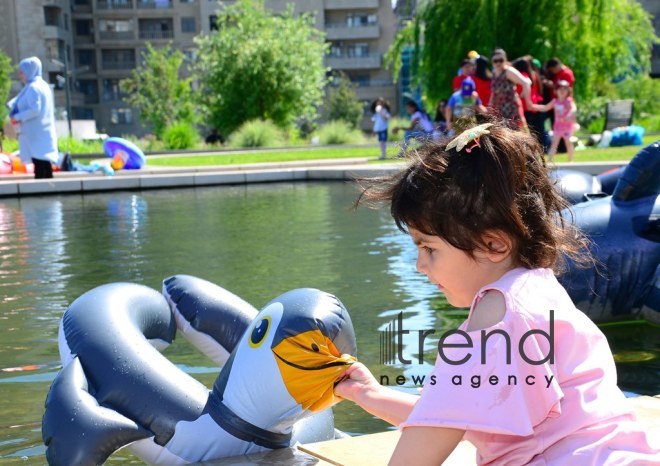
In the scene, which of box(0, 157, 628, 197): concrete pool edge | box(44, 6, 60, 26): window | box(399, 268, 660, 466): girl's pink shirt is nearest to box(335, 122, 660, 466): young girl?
box(399, 268, 660, 466): girl's pink shirt

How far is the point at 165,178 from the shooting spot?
15.8 metres

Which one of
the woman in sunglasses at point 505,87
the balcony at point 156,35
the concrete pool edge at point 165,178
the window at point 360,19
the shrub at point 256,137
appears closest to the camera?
the woman in sunglasses at point 505,87

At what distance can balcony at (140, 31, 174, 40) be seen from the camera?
68.1m

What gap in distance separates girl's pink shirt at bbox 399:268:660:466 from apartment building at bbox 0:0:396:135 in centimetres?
6420

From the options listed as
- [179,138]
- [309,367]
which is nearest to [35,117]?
[309,367]

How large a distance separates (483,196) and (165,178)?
1416cm

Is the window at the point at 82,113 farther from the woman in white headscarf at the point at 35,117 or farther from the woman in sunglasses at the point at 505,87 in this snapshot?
the woman in sunglasses at the point at 505,87

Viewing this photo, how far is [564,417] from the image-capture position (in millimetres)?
1921

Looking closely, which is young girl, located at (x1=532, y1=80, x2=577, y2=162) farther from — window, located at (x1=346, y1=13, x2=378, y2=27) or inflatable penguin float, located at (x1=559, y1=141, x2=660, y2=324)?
window, located at (x1=346, y1=13, x2=378, y2=27)

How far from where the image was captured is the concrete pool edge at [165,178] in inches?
585

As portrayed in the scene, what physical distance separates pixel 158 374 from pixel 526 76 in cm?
1299

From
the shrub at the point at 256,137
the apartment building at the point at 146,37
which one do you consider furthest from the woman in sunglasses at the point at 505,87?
the apartment building at the point at 146,37

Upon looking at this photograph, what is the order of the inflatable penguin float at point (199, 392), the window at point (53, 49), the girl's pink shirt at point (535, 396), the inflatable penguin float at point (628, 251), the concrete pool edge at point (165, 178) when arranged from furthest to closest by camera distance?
the window at point (53, 49) < the concrete pool edge at point (165, 178) < the inflatable penguin float at point (628, 251) < the inflatable penguin float at point (199, 392) < the girl's pink shirt at point (535, 396)

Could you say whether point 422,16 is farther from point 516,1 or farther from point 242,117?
point 242,117
